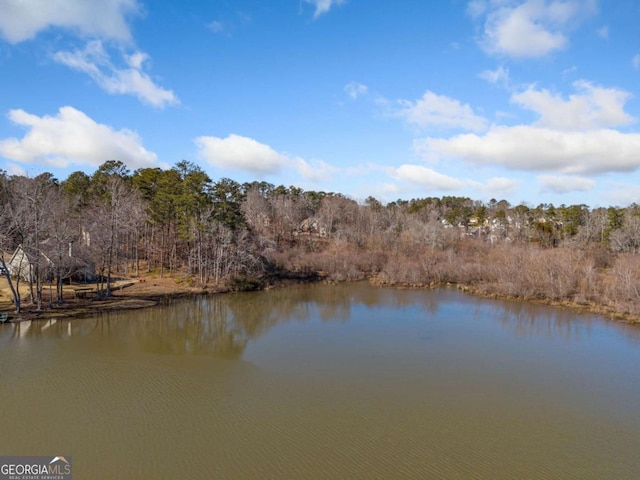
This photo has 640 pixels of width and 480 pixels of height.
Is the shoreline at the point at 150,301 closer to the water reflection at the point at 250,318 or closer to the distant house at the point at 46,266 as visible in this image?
the water reflection at the point at 250,318

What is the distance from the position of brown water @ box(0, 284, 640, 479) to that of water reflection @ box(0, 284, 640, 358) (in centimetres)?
20

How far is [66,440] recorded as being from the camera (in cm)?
938

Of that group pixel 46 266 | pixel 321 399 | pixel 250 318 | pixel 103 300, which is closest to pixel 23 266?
pixel 46 266

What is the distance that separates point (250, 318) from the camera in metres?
23.7

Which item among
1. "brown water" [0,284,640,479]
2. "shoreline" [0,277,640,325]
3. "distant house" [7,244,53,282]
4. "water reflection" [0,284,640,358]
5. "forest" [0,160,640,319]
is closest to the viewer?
"brown water" [0,284,640,479]

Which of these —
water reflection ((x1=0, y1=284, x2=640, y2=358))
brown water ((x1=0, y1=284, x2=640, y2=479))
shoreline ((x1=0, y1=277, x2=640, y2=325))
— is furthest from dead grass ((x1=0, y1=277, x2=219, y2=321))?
brown water ((x1=0, y1=284, x2=640, y2=479))

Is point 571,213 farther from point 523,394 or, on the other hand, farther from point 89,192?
point 89,192

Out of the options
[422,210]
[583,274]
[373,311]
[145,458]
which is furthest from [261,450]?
[422,210]

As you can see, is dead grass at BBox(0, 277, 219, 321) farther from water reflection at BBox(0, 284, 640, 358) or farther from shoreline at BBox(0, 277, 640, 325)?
water reflection at BBox(0, 284, 640, 358)

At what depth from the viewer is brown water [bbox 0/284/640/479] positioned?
29.4ft

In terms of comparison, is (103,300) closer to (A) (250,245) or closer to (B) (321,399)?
(A) (250,245)

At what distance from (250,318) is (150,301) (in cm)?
743

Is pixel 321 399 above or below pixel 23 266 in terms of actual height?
below

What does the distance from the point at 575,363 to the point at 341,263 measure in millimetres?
27608
